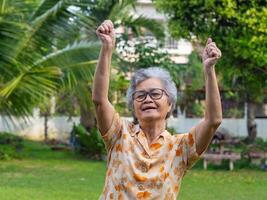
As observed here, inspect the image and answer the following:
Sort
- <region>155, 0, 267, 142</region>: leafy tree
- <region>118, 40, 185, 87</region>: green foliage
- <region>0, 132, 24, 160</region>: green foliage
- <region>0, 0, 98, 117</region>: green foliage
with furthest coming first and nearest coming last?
1. <region>118, 40, 185, 87</region>: green foliage
2. <region>0, 132, 24, 160</region>: green foliage
3. <region>155, 0, 267, 142</region>: leafy tree
4. <region>0, 0, 98, 117</region>: green foliage

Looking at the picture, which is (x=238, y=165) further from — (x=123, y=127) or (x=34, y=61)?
(x=123, y=127)

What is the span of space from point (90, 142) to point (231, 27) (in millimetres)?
4810

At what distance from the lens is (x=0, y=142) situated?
61.1ft

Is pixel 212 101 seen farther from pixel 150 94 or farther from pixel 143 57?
pixel 143 57

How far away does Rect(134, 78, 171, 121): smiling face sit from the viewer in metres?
2.61

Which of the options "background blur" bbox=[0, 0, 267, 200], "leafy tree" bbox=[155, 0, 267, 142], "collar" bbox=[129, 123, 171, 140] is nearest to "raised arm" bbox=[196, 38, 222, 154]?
"collar" bbox=[129, 123, 171, 140]

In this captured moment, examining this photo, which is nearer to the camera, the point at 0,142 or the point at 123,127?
the point at 123,127

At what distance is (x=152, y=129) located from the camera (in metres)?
2.65

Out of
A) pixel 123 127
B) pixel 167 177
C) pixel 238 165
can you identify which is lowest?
pixel 238 165

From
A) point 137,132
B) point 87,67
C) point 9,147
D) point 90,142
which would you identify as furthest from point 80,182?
point 137,132

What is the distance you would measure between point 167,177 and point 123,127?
30 centimetres

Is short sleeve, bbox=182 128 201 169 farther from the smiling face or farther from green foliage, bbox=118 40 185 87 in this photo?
green foliage, bbox=118 40 185 87

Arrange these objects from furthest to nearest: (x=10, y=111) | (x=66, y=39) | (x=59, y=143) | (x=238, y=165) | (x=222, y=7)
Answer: (x=59, y=143) < (x=238, y=165) < (x=222, y=7) < (x=66, y=39) < (x=10, y=111)

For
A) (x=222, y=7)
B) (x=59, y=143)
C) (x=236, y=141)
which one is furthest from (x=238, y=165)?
(x=59, y=143)
